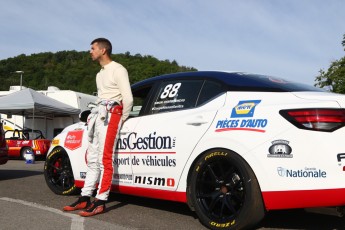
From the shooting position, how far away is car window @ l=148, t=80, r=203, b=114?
4156 millimetres

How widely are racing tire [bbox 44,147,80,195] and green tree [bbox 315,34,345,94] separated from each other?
25174 millimetres

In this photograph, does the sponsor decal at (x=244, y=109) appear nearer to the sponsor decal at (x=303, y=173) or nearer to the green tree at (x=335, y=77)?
the sponsor decal at (x=303, y=173)

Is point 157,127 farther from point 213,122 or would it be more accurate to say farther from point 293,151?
point 293,151

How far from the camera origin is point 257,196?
332cm

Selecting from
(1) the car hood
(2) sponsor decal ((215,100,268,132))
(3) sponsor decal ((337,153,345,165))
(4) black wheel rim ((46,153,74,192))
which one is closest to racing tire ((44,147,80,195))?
(4) black wheel rim ((46,153,74,192))

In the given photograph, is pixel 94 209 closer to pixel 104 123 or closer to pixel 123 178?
pixel 123 178

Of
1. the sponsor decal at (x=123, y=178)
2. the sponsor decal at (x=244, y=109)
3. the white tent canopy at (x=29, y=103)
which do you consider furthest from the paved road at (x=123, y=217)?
the white tent canopy at (x=29, y=103)

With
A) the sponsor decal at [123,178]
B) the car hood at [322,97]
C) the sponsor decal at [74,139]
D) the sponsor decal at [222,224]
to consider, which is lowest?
the sponsor decal at [222,224]

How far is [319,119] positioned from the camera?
10.4ft

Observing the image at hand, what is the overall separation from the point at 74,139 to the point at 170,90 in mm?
1591

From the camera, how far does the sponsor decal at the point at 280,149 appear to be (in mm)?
3221

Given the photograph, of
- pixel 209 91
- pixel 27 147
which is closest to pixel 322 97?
pixel 209 91

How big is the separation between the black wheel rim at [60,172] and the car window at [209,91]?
2.25 m

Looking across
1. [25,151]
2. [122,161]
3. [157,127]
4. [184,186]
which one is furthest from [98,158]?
[25,151]
